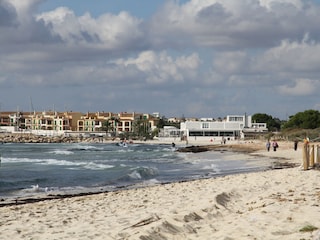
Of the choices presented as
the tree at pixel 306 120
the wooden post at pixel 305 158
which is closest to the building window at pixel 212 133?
the tree at pixel 306 120

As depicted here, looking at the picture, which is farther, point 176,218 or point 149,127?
point 149,127

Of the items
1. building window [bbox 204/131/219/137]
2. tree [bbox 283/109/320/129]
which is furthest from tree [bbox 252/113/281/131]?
tree [bbox 283/109/320/129]

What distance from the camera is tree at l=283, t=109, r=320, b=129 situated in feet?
390

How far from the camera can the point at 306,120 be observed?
121m

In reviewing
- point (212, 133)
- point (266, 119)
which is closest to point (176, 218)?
point (212, 133)

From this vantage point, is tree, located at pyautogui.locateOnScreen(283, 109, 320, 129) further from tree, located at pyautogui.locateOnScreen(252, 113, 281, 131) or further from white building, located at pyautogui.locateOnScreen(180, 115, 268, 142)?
tree, located at pyautogui.locateOnScreen(252, 113, 281, 131)

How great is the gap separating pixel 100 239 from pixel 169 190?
10.1 metres

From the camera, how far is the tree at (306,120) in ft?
390

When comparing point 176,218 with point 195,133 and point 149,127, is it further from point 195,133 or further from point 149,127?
point 149,127

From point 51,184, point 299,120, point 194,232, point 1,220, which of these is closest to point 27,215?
point 1,220

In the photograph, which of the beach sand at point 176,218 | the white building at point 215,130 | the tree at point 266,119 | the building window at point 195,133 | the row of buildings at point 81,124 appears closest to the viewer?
the beach sand at point 176,218

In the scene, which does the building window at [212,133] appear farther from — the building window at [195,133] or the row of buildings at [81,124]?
the row of buildings at [81,124]

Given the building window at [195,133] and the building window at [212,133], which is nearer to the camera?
the building window at [212,133]

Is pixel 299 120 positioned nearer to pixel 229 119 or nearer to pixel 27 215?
pixel 229 119
